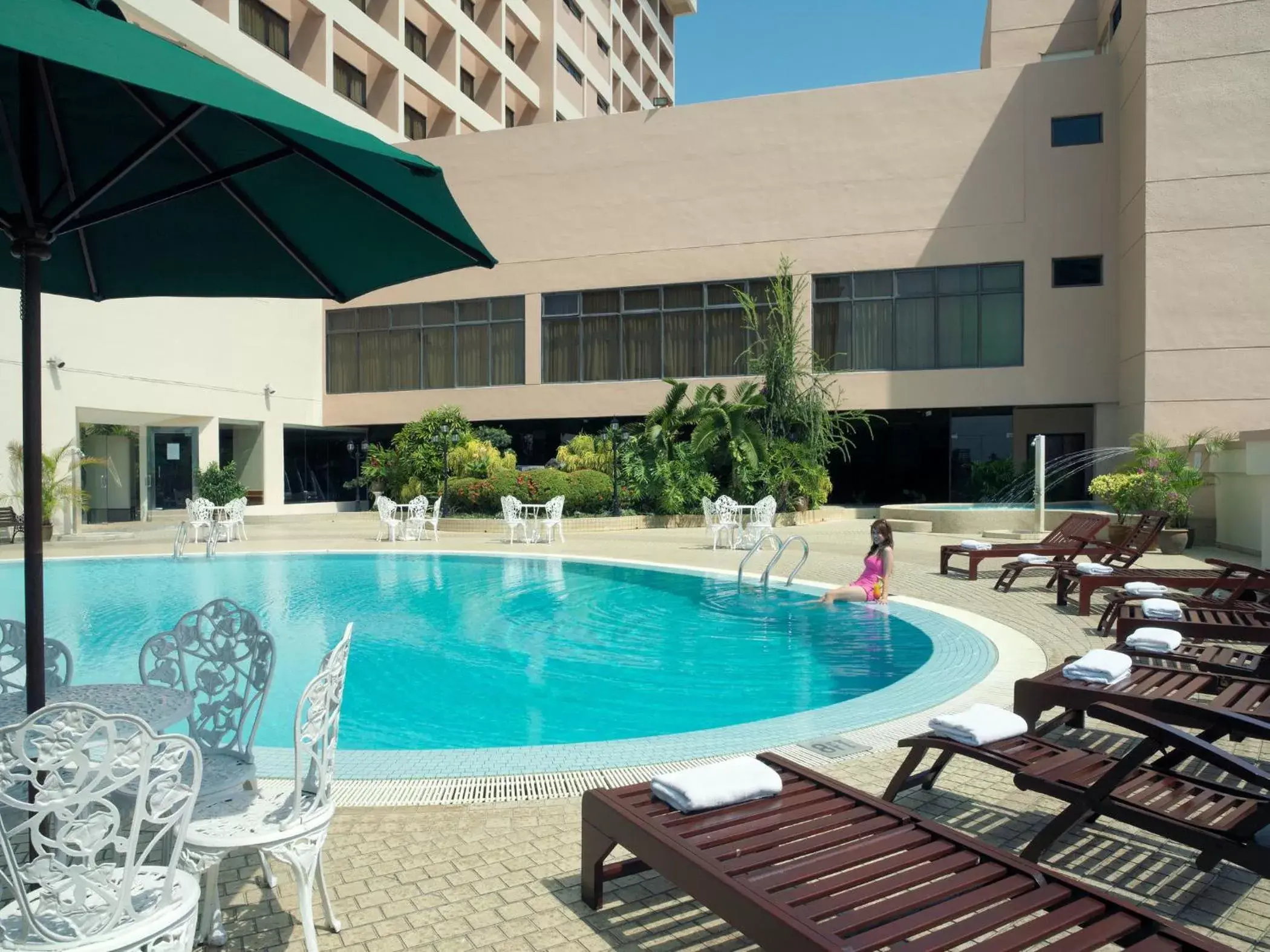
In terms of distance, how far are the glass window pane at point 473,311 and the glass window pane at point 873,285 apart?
11092 millimetres

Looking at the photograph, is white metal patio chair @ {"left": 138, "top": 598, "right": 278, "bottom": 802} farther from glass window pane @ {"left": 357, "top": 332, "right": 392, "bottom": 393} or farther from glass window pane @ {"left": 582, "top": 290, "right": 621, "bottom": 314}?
glass window pane @ {"left": 357, "top": 332, "right": 392, "bottom": 393}

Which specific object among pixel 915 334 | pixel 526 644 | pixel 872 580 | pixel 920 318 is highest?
pixel 920 318

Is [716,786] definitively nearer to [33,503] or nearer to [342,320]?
[33,503]

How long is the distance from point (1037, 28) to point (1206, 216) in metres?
11.5

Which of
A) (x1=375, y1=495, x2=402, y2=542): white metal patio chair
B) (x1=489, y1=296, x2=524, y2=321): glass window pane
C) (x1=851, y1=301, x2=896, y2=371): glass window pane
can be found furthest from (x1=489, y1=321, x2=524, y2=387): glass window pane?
(x1=851, y1=301, x2=896, y2=371): glass window pane

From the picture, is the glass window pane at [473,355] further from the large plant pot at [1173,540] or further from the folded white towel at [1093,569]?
the folded white towel at [1093,569]

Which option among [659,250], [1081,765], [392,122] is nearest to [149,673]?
[1081,765]

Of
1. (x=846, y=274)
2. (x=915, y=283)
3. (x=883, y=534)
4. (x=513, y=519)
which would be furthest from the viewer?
(x=846, y=274)

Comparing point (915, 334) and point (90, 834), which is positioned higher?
point (915, 334)

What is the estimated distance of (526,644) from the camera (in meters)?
8.60

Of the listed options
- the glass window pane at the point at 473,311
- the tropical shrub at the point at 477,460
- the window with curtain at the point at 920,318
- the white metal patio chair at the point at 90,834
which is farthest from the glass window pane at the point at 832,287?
the white metal patio chair at the point at 90,834

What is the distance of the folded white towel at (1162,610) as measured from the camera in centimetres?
650

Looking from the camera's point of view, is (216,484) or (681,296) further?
(681,296)

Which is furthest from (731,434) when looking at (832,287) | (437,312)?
(437,312)
